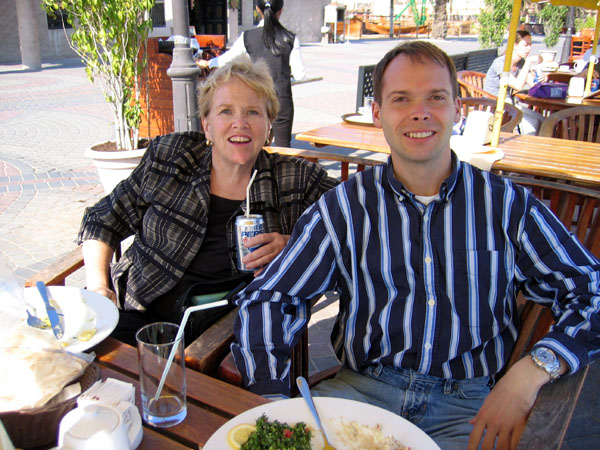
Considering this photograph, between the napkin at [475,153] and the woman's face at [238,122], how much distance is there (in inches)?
61.5

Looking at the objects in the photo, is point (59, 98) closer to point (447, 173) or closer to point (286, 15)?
point (447, 173)

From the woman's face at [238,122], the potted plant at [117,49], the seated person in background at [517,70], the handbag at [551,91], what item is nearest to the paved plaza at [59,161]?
the potted plant at [117,49]

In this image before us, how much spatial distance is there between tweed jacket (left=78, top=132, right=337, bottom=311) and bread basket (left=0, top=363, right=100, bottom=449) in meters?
1.15

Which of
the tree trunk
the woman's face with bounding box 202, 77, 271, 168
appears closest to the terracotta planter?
the woman's face with bounding box 202, 77, 271, 168

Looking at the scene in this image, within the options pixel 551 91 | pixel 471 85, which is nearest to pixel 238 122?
pixel 551 91

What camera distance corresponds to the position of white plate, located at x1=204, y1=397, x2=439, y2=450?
4.06 feet

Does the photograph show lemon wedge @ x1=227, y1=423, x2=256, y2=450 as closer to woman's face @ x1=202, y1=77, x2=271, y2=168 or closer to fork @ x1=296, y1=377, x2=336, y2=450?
fork @ x1=296, y1=377, x2=336, y2=450

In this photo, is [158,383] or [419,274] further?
[419,274]

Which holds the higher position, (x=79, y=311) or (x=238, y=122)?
(x=238, y=122)

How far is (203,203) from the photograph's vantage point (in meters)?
2.31

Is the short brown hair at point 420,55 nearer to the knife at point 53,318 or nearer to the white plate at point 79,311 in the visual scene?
the white plate at point 79,311

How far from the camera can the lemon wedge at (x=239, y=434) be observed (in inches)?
47.3

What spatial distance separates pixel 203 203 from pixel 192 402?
1.09 m

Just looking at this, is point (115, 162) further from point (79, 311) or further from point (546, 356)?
point (546, 356)
